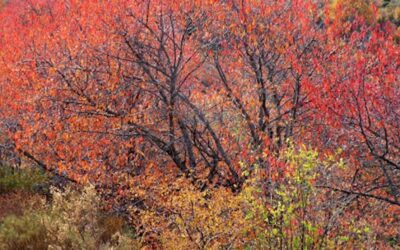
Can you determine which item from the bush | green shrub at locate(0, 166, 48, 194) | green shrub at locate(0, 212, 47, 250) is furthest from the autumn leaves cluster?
green shrub at locate(0, 212, 47, 250)

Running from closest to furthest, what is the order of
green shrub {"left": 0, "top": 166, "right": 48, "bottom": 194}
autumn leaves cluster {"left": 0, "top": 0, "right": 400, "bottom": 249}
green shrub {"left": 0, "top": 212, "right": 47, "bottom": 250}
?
green shrub {"left": 0, "top": 212, "right": 47, "bottom": 250} < autumn leaves cluster {"left": 0, "top": 0, "right": 400, "bottom": 249} < green shrub {"left": 0, "top": 166, "right": 48, "bottom": 194}

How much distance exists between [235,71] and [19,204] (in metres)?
6.88

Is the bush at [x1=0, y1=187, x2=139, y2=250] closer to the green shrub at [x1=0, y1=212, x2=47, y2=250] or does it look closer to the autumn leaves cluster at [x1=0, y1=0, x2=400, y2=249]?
the green shrub at [x1=0, y1=212, x2=47, y2=250]

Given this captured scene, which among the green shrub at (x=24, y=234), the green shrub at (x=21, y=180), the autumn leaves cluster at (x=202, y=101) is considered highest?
the autumn leaves cluster at (x=202, y=101)

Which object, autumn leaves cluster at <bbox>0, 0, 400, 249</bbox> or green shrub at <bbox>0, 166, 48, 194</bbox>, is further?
green shrub at <bbox>0, 166, 48, 194</bbox>

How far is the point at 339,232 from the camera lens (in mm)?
7738

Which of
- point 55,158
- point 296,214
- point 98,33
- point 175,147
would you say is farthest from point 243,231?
point 55,158

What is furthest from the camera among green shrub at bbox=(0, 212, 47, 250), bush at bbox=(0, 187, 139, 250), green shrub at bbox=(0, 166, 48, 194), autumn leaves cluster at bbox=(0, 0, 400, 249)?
green shrub at bbox=(0, 166, 48, 194)

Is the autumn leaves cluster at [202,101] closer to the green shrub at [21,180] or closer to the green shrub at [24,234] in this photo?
the green shrub at [21,180]

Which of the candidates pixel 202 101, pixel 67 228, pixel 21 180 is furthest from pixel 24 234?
pixel 202 101

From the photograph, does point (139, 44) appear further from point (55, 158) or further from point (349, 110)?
point (349, 110)

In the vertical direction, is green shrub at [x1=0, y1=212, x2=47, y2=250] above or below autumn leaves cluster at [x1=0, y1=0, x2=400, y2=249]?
below

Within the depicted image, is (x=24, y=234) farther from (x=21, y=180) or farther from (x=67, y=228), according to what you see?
(x=21, y=180)

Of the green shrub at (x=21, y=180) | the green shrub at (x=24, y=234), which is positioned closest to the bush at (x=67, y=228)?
the green shrub at (x=24, y=234)
